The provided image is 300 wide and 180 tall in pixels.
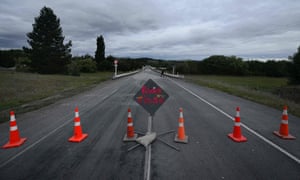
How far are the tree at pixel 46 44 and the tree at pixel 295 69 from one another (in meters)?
52.7

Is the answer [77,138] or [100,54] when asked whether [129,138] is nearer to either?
[77,138]

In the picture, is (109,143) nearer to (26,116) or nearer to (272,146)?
(272,146)

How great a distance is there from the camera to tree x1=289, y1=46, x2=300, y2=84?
3434 centimetres

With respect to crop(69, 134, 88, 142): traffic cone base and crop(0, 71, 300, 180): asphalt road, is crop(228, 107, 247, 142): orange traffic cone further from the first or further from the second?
crop(69, 134, 88, 142): traffic cone base

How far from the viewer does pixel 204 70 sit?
69.2m

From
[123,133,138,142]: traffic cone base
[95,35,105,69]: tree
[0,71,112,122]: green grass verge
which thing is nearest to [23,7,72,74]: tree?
[0,71,112,122]: green grass verge

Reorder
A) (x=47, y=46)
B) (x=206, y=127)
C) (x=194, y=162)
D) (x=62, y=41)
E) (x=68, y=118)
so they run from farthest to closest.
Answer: (x=62, y=41) → (x=47, y=46) → (x=68, y=118) → (x=206, y=127) → (x=194, y=162)

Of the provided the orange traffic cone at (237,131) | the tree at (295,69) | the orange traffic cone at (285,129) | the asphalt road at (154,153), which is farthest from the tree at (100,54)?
the orange traffic cone at (285,129)

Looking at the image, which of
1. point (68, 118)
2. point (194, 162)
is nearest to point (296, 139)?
point (194, 162)

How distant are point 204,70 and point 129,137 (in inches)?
2788

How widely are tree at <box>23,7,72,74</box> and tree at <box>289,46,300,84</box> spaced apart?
5272 centimetres

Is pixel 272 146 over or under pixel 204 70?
under

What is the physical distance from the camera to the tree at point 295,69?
34344 millimetres

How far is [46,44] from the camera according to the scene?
3064cm
